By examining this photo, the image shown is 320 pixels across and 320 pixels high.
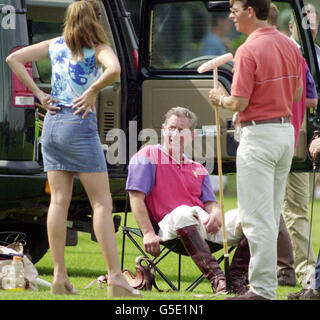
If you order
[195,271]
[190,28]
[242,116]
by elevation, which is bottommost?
[195,271]

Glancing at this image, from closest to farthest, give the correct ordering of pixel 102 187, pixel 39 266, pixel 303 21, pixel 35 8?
1. pixel 102 187
2. pixel 303 21
3. pixel 35 8
4. pixel 39 266

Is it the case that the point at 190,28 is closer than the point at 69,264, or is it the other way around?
the point at 190,28

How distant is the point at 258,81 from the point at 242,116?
0.65 ft

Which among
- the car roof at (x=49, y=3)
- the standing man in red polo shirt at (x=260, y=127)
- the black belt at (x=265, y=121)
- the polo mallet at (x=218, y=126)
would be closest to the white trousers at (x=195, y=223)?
the polo mallet at (x=218, y=126)

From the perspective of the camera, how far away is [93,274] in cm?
916

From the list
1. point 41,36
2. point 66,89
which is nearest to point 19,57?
point 66,89

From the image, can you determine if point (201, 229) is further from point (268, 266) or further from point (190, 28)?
point (190, 28)

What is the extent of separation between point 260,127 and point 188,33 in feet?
8.91

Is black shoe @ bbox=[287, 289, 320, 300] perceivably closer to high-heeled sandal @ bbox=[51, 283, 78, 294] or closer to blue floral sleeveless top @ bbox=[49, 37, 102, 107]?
high-heeled sandal @ bbox=[51, 283, 78, 294]

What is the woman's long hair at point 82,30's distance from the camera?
6.32 metres

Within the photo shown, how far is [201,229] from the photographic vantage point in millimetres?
7277

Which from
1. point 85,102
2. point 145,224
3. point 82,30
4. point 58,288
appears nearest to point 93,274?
point 145,224

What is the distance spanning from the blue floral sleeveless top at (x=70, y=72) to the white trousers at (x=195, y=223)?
1199 millimetres

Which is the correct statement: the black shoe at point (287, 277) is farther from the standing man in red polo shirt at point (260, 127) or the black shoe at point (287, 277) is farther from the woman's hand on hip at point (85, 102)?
the woman's hand on hip at point (85, 102)
